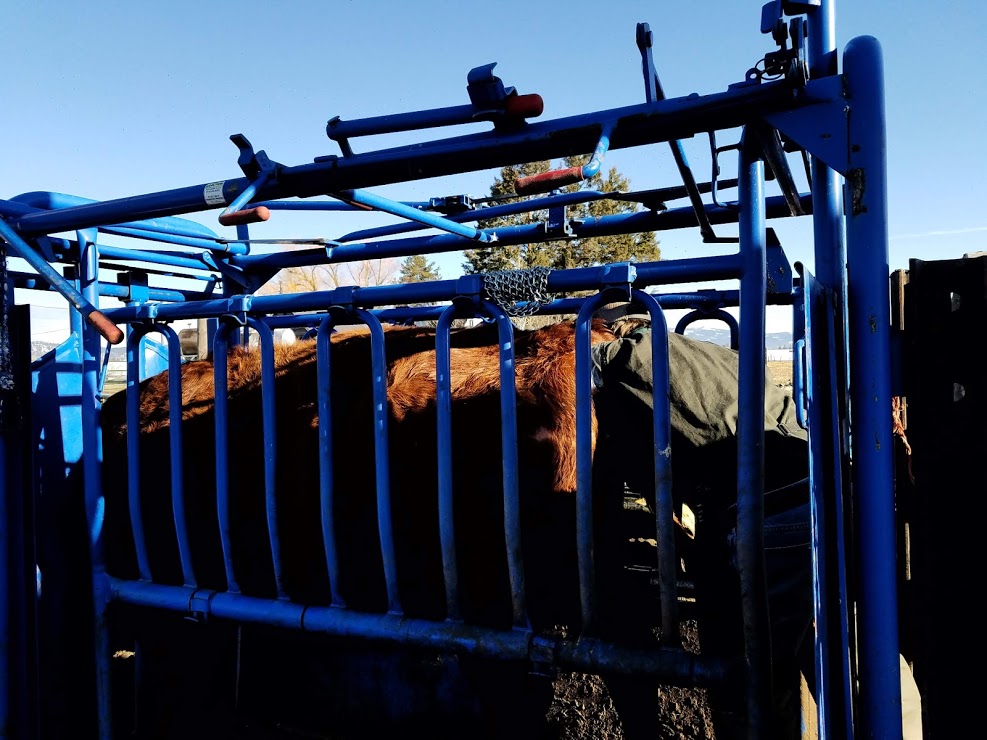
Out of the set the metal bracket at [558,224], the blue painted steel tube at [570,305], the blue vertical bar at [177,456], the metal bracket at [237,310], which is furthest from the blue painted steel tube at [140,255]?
the metal bracket at [558,224]

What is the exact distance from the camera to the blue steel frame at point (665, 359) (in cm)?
128

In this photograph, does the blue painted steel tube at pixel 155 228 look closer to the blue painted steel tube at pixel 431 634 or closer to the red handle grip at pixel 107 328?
the red handle grip at pixel 107 328

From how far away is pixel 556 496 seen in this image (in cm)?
182

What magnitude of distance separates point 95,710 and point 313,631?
117cm

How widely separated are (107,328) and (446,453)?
0.99 meters

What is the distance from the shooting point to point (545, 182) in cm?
164

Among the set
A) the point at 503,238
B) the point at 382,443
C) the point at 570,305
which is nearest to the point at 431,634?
the point at 382,443

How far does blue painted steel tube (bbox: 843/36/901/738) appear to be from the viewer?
49.7 inches

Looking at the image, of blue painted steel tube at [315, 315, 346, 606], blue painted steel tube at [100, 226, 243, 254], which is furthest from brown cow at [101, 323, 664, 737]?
blue painted steel tube at [100, 226, 243, 254]

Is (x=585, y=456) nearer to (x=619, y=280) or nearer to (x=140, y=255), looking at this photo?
(x=619, y=280)

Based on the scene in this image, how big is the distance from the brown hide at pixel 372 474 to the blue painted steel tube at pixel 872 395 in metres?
0.73

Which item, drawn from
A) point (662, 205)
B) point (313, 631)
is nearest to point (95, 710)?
point (313, 631)

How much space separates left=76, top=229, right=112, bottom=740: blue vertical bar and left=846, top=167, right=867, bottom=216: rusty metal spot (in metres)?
2.19

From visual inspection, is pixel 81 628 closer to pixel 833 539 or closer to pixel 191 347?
pixel 833 539
